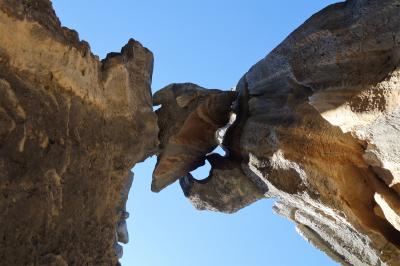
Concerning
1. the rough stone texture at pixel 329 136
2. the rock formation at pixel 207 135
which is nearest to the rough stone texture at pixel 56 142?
the rock formation at pixel 207 135

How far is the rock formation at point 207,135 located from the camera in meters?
2.61

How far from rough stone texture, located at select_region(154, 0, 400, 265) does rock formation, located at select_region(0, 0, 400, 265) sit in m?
0.01

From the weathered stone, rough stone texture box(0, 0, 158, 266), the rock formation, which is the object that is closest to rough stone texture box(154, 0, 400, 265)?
the rock formation

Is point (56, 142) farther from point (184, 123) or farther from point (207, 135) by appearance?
point (207, 135)

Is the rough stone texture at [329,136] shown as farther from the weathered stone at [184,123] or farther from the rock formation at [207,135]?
the weathered stone at [184,123]

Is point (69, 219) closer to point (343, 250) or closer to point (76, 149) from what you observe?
point (76, 149)

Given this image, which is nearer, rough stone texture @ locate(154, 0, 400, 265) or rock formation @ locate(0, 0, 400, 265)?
rock formation @ locate(0, 0, 400, 265)

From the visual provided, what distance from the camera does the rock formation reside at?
2.61m

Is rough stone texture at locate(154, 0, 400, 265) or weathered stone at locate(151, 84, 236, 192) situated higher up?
weathered stone at locate(151, 84, 236, 192)

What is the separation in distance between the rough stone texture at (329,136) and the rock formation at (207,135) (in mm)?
14

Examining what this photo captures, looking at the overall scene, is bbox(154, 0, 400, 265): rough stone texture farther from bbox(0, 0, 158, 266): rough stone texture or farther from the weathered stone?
bbox(0, 0, 158, 266): rough stone texture

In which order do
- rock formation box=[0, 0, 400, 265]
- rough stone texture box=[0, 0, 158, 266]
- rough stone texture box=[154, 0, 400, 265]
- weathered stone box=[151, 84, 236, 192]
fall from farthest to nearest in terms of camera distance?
1. weathered stone box=[151, 84, 236, 192]
2. rough stone texture box=[154, 0, 400, 265]
3. rock formation box=[0, 0, 400, 265]
4. rough stone texture box=[0, 0, 158, 266]

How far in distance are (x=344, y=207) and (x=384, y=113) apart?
1.50 metres

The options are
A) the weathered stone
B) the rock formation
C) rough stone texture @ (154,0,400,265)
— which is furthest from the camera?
the weathered stone
